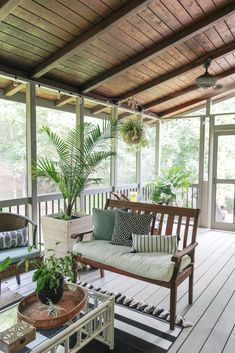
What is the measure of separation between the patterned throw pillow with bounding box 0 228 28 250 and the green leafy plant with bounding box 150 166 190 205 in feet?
9.93

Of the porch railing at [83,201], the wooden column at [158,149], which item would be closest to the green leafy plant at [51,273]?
the porch railing at [83,201]

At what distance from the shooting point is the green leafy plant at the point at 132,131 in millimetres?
4461

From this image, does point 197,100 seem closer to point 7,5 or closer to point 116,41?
point 116,41

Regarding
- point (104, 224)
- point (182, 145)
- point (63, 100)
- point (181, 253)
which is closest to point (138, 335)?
point (181, 253)

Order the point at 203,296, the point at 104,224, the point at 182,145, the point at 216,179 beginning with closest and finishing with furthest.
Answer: the point at 203,296 < the point at 104,224 < the point at 216,179 < the point at 182,145

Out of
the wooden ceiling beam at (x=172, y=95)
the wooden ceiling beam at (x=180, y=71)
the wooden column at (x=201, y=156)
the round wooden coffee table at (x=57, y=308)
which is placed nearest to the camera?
the round wooden coffee table at (x=57, y=308)

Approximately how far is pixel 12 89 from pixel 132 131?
1.86 m

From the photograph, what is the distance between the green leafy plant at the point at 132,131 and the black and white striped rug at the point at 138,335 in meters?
2.69

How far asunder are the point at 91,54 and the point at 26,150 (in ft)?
4.95

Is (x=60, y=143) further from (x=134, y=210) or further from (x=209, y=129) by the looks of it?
(x=209, y=129)

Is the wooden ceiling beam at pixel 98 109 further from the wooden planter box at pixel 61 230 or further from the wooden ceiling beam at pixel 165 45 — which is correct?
the wooden planter box at pixel 61 230

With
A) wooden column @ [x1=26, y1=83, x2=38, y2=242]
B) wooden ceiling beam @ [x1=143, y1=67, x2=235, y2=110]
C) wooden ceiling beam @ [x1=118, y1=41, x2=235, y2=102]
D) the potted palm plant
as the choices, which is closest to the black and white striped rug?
the potted palm plant

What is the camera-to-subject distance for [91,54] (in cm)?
353

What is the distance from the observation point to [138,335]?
220 cm
